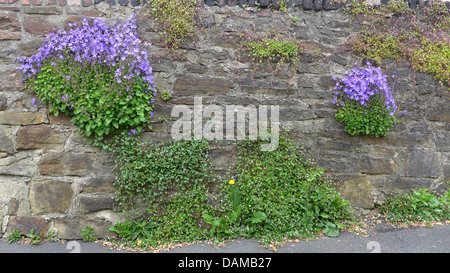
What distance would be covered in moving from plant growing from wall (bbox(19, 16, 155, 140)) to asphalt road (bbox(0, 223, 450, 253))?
1.15m

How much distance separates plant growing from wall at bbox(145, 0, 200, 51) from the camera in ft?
11.3

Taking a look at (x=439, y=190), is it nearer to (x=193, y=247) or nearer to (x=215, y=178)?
(x=215, y=178)

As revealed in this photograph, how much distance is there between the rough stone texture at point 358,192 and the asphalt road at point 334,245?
1.41 ft

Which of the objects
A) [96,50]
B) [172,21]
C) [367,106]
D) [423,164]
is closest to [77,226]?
[96,50]

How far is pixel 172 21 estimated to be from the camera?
3.46 m

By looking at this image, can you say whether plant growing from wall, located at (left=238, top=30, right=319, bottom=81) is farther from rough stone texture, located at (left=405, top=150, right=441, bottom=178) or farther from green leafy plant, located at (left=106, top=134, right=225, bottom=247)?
rough stone texture, located at (left=405, top=150, right=441, bottom=178)

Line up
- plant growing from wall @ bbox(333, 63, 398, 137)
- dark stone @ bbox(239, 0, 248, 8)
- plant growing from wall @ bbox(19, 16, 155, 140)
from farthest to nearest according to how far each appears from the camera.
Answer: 1. dark stone @ bbox(239, 0, 248, 8)
2. plant growing from wall @ bbox(333, 63, 398, 137)
3. plant growing from wall @ bbox(19, 16, 155, 140)

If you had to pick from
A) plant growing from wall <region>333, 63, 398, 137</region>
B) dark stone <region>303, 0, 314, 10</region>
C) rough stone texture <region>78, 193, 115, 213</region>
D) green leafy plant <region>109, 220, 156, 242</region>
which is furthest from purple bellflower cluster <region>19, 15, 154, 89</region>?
plant growing from wall <region>333, 63, 398, 137</region>

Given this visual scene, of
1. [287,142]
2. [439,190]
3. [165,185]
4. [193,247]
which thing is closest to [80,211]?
[165,185]

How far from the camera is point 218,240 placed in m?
3.10

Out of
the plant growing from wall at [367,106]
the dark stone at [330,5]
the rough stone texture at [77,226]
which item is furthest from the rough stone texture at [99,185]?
the dark stone at [330,5]

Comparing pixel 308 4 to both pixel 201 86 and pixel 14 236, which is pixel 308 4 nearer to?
pixel 201 86

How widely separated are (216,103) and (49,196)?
2045mm

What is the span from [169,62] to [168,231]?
185 centimetres
